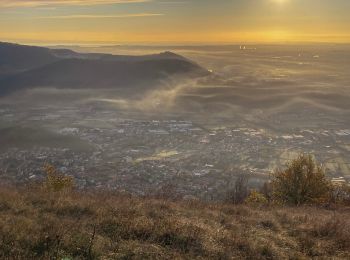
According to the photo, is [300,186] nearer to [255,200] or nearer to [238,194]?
[255,200]

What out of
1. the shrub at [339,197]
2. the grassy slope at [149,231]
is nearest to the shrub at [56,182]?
the grassy slope at [149,231]

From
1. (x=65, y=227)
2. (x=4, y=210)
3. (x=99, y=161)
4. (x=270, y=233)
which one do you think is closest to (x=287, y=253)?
(x=270, y=233)

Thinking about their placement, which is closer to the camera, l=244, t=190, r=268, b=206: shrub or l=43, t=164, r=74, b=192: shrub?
l=244, t=190, r=268, b=206: shrub

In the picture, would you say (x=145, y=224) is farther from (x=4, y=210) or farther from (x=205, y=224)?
(x=4, y=210)

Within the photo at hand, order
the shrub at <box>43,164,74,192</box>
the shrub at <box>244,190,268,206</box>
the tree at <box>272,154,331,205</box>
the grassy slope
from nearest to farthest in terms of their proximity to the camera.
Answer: the grassy slope
the shrub at <box>244,190,268,206</box>
the shrub at <box>43,164,74,192</box>
the tree at <box>272,154,331,205</box>

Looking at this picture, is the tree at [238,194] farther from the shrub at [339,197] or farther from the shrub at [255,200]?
the shrub at [339,197]

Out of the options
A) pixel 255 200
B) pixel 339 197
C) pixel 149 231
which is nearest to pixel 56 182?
pixel 255 200

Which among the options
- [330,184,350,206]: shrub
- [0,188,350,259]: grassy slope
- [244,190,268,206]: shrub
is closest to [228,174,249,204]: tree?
[244,190,268,206]: shrub

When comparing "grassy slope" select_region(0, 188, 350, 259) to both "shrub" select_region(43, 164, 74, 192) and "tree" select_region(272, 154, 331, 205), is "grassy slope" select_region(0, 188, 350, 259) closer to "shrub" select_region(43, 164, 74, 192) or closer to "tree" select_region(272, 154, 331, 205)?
"shrub" select_region(43, 164, 74, 192)
